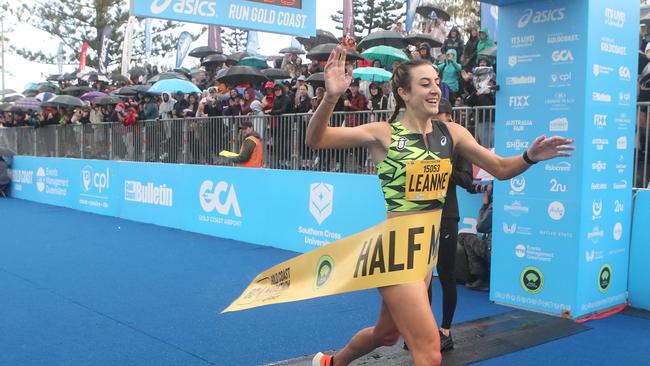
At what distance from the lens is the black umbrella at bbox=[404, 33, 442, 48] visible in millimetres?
14250

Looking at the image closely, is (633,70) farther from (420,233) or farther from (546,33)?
(420,233)

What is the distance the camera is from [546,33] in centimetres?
643

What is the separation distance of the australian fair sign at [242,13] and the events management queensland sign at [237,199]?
88.4 inches

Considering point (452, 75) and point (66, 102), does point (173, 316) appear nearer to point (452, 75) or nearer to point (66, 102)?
point (452, 75)

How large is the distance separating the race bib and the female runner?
33mm

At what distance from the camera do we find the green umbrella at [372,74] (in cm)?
1230

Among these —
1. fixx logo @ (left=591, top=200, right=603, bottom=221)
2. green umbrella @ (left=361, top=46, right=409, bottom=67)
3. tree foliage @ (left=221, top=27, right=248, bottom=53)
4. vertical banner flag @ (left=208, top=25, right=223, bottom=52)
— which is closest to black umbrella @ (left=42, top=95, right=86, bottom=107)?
vertical banner flag @ (left=208, top=25, right=223, bottom=52)

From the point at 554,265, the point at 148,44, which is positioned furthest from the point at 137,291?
the point at 148,44

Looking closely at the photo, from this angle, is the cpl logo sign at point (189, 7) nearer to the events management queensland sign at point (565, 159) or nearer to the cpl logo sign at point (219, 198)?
the cpl logo sign at point (219, 198)

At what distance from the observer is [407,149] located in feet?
12.0

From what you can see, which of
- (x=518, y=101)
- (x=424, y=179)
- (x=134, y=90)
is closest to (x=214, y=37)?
(x=134, y=90)

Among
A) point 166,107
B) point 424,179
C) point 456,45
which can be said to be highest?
point 456,45

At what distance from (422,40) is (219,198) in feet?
19.3

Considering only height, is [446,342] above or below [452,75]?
below
